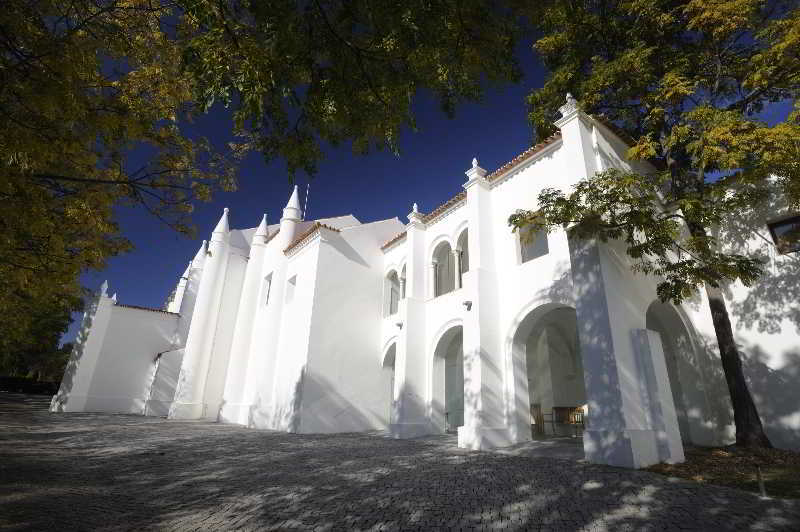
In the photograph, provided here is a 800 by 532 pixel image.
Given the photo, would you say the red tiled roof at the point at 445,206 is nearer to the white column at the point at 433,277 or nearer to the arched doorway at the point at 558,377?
the white column at the point at 433,277

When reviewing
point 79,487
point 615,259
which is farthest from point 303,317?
point 615,259

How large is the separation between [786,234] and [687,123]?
3.55 meters

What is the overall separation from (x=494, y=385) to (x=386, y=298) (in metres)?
7.24

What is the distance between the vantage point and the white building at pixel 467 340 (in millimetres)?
8320

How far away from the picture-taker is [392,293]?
1714cm

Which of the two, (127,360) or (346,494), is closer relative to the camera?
(346,494)

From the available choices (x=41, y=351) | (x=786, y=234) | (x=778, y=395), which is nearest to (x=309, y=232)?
(x=786, y=234)

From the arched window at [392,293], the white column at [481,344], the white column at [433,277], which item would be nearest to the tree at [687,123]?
the white column at [481,344]

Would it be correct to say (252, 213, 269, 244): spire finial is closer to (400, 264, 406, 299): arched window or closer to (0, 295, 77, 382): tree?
(400, 264, 406, 299): arched window

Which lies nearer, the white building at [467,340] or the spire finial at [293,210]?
the white building at [467,340]

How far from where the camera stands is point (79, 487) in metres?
5.39

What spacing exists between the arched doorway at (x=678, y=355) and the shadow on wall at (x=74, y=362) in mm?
26240

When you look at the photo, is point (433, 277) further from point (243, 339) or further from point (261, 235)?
point (261, 235)

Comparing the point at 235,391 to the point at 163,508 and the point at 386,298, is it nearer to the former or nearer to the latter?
the point at 386,298
